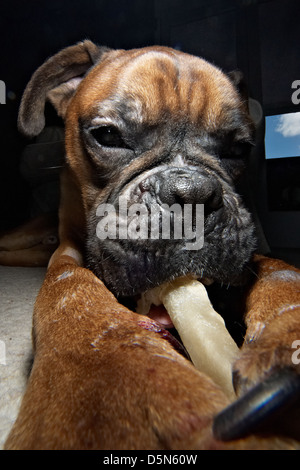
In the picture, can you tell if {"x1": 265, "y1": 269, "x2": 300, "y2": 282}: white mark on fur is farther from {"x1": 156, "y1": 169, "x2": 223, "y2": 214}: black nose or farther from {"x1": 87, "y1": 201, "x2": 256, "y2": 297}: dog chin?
{"x1": 156, "y1": 169, "x2": 223, "y2": 214}: black nose

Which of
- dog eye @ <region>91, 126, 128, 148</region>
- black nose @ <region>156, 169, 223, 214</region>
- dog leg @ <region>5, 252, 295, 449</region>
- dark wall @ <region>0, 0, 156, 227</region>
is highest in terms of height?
dark wall @ <region>0, 0, 156, 227</region>

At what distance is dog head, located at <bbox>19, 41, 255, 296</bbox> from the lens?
1340 millimetres

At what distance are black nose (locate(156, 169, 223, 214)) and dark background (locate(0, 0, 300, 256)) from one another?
4.68 m

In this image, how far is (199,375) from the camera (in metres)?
0.76

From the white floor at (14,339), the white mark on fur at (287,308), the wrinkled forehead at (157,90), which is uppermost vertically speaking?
the wrinkled forehead at (157,90)

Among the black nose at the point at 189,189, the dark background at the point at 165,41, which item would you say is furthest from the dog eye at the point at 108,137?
the dark background at the point at 165,41

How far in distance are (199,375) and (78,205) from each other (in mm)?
1445

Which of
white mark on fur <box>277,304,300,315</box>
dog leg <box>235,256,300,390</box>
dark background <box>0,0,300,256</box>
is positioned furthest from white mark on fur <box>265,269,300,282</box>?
dark background <box>0,0,300,256</box>

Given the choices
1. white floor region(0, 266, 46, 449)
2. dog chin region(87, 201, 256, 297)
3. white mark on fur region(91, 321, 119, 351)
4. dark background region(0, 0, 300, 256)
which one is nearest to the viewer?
white mark on fur region(91, 321, 119, 351)

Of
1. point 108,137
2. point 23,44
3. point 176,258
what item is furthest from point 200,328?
point 23,44

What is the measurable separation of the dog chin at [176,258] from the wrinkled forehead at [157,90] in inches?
22.4

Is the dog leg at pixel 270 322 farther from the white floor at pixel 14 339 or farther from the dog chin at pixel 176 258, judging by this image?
the white floor at pixel 14 339

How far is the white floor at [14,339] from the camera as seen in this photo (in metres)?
1.07

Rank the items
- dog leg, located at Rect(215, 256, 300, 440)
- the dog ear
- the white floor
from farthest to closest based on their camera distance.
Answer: the dog ear, the white floor, dog leg, located at Rect(215, 256, 300, 440)
